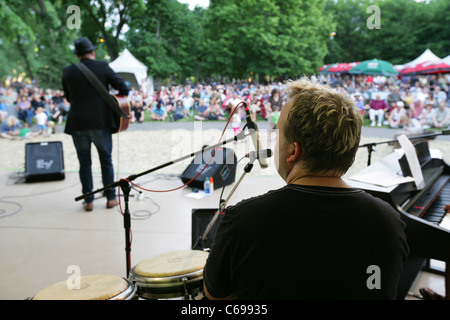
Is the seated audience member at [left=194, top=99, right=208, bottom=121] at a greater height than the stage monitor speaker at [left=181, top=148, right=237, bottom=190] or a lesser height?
greater

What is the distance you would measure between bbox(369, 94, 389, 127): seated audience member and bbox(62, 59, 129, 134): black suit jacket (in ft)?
35.1

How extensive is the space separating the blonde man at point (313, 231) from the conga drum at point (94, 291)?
650 millimetres

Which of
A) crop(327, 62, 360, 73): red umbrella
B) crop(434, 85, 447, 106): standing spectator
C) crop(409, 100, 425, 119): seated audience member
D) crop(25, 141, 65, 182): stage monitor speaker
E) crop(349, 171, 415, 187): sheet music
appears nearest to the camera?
crop(349, 171, 415, 187): sheet music

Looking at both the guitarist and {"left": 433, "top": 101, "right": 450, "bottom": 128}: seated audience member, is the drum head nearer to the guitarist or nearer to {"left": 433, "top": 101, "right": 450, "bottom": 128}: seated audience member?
the guitarist

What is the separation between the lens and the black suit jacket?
375cm

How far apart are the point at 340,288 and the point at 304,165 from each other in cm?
37

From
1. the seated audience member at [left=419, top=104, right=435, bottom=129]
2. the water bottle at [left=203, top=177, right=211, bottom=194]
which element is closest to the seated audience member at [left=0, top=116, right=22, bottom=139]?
the water bottle at [left=203, top=177, right=211, bottom=194]

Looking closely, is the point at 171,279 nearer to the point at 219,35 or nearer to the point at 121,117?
the point at 121,117

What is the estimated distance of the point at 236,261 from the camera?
103 centimetres
